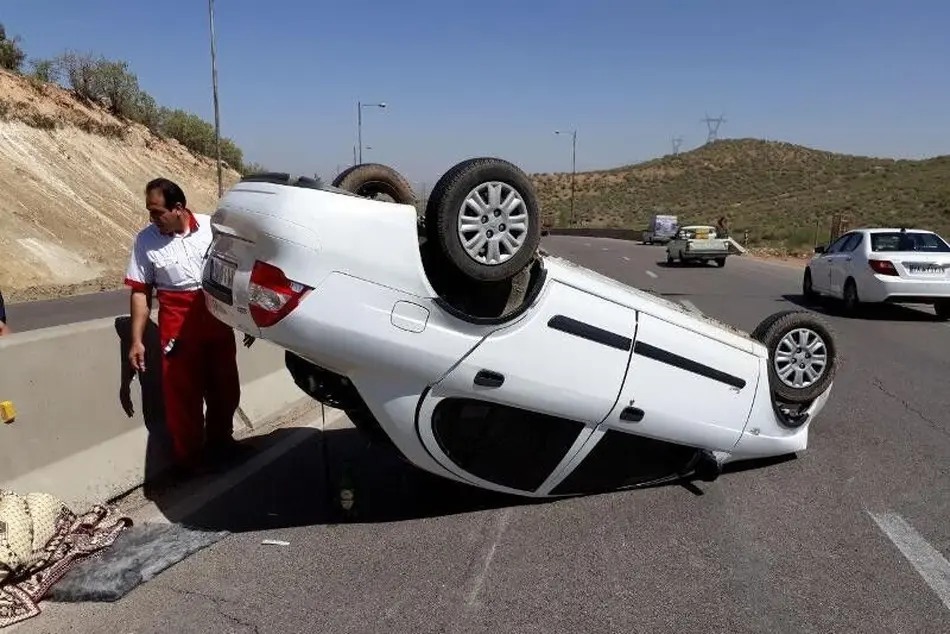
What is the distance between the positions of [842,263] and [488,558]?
42.6 feet

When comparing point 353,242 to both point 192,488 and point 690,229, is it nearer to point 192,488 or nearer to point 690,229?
point 192,488

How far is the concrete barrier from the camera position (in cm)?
438

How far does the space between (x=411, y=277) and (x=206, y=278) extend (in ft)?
3.97

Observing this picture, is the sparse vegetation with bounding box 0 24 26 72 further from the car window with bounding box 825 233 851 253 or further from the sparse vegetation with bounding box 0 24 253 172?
the car window with bounding box 825 233 851 253

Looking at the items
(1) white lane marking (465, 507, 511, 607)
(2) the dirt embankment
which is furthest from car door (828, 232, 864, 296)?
(2) the dirt embankment

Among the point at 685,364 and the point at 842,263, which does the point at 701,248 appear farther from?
the point at 685,364

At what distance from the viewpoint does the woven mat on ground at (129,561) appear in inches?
152

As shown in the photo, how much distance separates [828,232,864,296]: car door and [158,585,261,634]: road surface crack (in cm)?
1360

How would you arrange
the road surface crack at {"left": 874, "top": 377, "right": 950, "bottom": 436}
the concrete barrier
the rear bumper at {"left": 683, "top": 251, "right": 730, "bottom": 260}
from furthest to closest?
1. the rear bumper at {"left": 683, "top": 251, "right": 730, "bottom": 260}
2. the road surface crack at {"left": 874, "top": 377, "right": 950, "bottom": 436}
3. the concrete barrier

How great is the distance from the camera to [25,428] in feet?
14.4

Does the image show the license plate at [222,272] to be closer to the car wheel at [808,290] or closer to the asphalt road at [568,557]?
the asphalt road at [568,557]

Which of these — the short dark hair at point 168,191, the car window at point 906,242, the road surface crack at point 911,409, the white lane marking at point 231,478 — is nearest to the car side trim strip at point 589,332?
the white lane marking at point 231,478

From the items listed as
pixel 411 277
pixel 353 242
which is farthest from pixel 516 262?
pixel 353 242

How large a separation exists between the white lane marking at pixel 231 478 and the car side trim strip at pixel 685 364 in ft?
6.57
